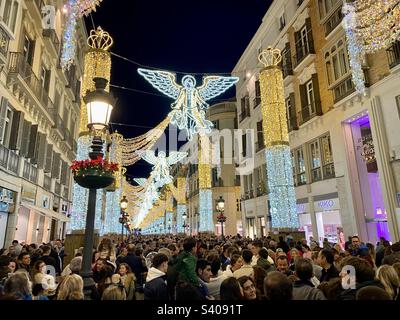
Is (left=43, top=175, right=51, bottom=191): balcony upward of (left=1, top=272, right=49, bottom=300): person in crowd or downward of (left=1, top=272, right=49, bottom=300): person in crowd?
upward

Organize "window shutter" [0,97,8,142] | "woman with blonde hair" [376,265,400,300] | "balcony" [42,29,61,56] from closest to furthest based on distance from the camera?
"woman with blonde hair" [376,265,400,300], "window shutter" [0,97,8,142], "balcony" [42,29,61,56]

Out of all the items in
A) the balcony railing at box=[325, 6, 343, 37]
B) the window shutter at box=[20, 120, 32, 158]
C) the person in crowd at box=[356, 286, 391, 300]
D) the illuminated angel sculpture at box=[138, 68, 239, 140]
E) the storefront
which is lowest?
the person in crowd at box=[356, 286, 391, 300]

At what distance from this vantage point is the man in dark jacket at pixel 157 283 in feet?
14.0

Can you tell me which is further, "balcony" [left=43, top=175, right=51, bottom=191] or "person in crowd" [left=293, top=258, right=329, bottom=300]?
"balcony" [left=43, top=175, right=51, bottom=191]

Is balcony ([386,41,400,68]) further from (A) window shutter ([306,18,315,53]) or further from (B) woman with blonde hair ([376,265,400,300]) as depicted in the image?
(B) woman with blonde hair ([376,265,400,300])

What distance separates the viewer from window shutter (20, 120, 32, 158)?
14816mm

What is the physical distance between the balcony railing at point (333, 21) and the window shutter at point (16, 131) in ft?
54.4

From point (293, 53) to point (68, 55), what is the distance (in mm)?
14593

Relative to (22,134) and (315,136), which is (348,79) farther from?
(22,134)

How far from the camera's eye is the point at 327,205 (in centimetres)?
1770

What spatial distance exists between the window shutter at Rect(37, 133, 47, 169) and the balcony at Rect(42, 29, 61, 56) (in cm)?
563

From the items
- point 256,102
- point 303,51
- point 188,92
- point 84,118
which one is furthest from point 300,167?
point 84,118

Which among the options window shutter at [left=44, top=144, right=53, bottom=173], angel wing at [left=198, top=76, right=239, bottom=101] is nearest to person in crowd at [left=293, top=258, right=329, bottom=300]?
angel wing at [left=198, top=76, right=239, bottom=101]

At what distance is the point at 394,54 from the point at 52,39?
1847 centimetres
